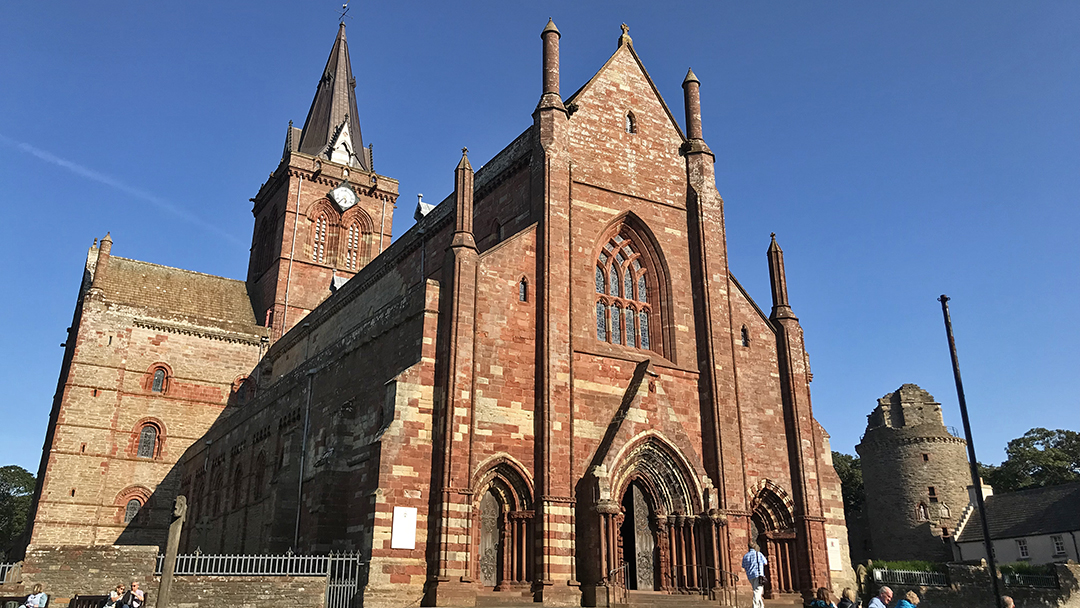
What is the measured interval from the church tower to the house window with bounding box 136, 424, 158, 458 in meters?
8.17

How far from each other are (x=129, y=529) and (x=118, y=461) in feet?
11.1

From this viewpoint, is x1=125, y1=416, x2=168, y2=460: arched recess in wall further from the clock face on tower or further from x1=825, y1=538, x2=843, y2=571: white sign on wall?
x1=825, y1=538, x2=843, y2=571: white sign on wall

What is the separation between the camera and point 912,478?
171 ft

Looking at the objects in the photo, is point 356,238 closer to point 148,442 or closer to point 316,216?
point 316,216

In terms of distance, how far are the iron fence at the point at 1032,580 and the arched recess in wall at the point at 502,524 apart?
2419cm

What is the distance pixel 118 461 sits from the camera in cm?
3969

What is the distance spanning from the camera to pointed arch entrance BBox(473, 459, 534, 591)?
19219mm

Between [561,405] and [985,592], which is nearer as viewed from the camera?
[561,405]

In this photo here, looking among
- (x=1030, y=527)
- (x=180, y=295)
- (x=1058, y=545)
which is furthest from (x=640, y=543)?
(x=180, y=295)

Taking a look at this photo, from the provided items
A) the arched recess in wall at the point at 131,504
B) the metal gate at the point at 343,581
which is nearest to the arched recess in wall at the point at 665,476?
the metal gate at the point at 343,581

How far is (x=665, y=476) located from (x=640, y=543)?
6.15 ft

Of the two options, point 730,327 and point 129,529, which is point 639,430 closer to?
point 730,327

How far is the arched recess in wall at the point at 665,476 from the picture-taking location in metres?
21.3

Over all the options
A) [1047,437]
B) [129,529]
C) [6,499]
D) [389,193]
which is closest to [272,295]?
[389,193]
